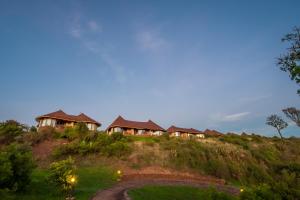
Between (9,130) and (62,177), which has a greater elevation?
(9,130)

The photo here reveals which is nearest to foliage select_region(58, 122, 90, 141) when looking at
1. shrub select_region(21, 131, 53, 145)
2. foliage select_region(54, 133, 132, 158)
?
foliage select_region(54, 133, 132, 158)

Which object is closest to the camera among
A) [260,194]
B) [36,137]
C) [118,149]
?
[260,194]

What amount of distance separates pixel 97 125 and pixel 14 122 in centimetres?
2375

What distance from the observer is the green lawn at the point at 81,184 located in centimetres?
1473

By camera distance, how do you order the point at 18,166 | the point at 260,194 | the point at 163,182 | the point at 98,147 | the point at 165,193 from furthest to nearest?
the point at 98,147 → the point at 163,182 → the point at 165,193 → the point at 18,166 → the point at 260,194

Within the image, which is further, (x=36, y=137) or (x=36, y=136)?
(x=36, y=136)

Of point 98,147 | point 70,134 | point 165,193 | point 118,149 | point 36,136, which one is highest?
point 70,134

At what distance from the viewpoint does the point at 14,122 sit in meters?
34.1

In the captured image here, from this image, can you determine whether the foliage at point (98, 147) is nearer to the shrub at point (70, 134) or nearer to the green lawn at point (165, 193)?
the shrub at point (70, 134)

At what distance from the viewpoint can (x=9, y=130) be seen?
1268 inches

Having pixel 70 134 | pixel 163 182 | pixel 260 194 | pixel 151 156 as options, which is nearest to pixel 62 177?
pixel 260 194

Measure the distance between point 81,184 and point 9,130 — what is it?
17.6m

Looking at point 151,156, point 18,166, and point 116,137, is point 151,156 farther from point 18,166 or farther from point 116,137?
point 18,166

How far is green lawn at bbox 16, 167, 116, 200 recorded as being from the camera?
48.3 ft
